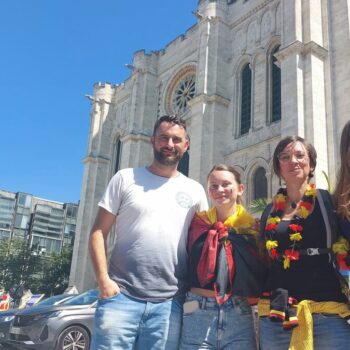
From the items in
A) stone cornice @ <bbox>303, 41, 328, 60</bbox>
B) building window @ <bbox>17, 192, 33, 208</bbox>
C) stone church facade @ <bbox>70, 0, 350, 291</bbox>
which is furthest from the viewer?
building window @ <bbox>17, 192, 33, 208</bbox>

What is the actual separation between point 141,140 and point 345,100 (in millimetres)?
13154

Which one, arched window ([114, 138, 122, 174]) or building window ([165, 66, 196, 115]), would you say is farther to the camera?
arched window ([114, 138, 122, 174])

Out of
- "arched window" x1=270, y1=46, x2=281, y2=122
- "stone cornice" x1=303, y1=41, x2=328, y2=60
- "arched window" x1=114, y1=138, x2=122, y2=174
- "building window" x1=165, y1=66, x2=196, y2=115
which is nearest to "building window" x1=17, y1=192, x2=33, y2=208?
"arched window" x1=114, y1=138, x2=122, y2=174

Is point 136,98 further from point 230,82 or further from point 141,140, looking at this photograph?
point 230,82

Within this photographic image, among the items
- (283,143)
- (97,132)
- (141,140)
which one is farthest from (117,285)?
(97,132)

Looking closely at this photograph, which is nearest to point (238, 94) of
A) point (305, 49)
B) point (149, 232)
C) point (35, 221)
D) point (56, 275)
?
point (305, 49)

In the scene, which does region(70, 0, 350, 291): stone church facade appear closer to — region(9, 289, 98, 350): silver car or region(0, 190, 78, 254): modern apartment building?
region(9, 289, 98, 350): silver car

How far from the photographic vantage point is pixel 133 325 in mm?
2666

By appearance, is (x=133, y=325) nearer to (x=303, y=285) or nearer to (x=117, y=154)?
(x=303, y=285)

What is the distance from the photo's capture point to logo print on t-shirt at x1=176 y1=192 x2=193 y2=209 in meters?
3.00

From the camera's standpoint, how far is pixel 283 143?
9.46 feet

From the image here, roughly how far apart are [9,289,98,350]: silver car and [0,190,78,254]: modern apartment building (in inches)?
1933

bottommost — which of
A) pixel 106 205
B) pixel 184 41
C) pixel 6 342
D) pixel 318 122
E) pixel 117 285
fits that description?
pixel 6 342

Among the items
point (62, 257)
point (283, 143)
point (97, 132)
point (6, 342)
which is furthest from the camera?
point (62, 257)
